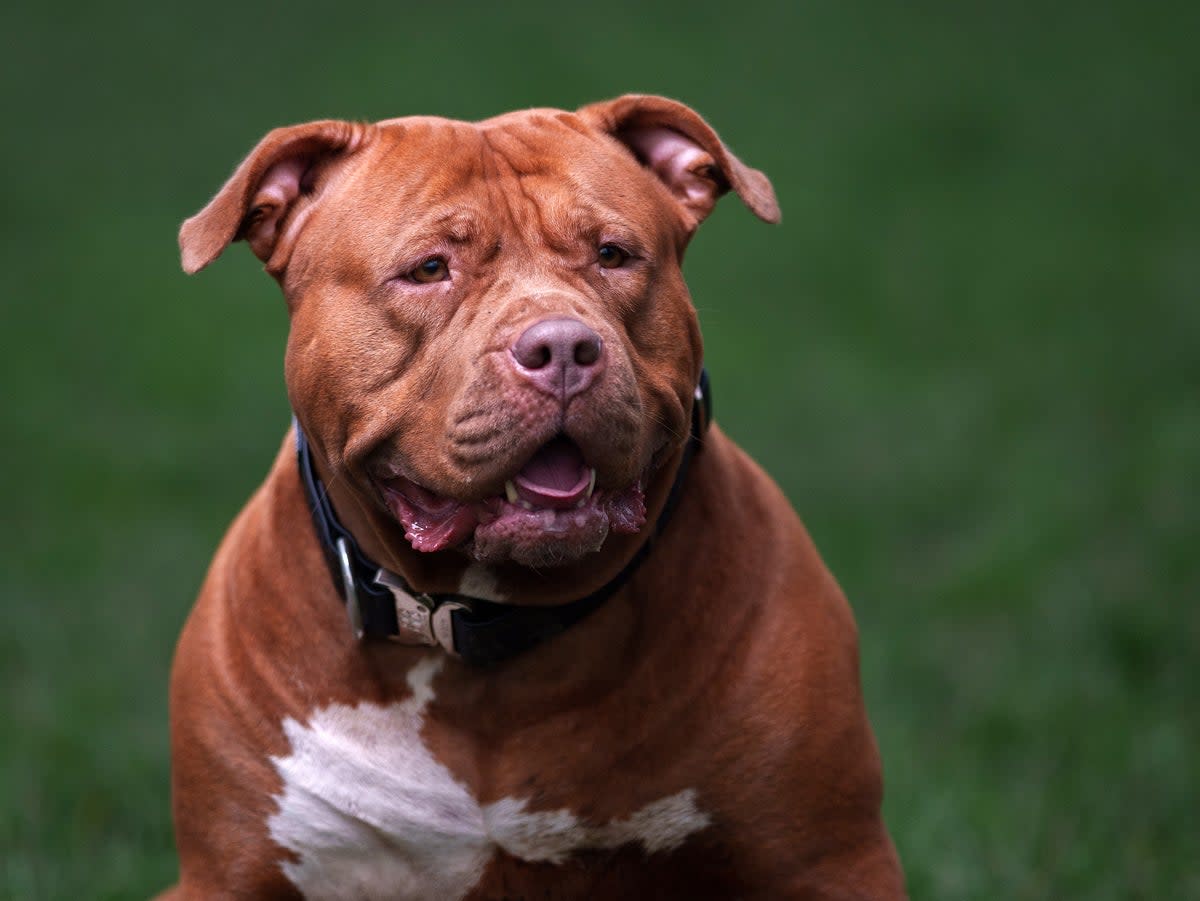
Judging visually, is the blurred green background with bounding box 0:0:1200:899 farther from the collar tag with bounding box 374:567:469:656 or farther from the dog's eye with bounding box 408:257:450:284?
the dog's eye with bounding box 408:257:450:284

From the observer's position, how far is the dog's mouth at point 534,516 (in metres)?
2.84

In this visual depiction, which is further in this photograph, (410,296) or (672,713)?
(672,713)

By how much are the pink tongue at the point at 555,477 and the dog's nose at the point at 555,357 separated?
0.12 meters

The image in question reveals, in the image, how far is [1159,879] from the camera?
4258 mm

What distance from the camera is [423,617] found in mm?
3104

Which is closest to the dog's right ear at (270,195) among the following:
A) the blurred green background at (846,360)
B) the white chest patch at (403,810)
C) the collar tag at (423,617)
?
the collar tag at (423,617)

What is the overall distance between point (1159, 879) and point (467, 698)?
77.0 inches

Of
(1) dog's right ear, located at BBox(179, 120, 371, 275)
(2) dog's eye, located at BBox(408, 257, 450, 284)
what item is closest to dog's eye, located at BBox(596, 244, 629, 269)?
(2) dog's eye, located at BBox(408, 257, 450, 284)

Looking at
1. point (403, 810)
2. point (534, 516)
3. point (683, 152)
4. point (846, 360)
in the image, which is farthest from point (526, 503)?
point (846, 360)

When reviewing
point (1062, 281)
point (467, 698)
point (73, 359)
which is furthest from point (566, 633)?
point (1062, 281)

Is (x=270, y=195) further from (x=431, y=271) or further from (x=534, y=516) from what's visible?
(x=534, y=516)

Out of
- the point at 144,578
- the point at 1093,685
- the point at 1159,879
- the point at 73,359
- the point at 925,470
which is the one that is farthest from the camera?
the point at 73,359

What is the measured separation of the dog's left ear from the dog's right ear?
46 centimetres

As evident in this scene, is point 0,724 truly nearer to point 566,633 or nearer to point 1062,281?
point 566,633
